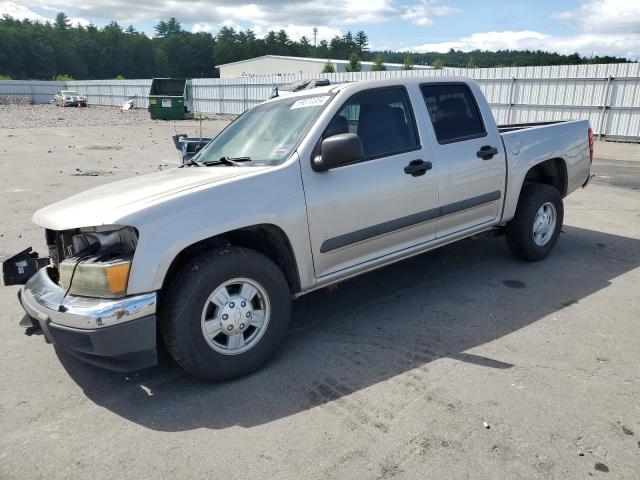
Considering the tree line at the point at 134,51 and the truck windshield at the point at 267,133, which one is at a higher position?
the tree line at the point at 134,51

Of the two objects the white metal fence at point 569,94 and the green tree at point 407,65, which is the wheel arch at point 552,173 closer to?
the white metal fence at point 569,94

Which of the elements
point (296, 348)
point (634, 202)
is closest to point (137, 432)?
point (296, 348)

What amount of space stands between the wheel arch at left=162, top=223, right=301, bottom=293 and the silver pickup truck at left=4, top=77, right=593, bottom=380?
0.03ft

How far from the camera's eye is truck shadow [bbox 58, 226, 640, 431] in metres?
3.07

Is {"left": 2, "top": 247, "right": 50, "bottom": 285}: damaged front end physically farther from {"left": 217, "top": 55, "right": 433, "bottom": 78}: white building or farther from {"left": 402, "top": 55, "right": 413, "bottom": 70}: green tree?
{"left": 217, "top": 55, "right": 433, "bottom": 78}: white building

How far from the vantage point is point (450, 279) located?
505cm

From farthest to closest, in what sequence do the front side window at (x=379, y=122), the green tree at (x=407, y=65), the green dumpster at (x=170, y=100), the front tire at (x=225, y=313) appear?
the green tree at (x=407, y=65)
the green dumpster at (x=170, y=100)
the front side window at (x=379, y=122)
the front tire at (x=225, y=313)

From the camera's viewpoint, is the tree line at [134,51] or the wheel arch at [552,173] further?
the tree line at [134,51]

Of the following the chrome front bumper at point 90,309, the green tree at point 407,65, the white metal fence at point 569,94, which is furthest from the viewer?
the green tree at point 407,65

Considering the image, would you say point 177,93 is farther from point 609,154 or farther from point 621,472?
point 621,472

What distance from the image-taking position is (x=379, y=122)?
13.3ft

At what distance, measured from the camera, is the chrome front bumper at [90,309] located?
9.33 feet

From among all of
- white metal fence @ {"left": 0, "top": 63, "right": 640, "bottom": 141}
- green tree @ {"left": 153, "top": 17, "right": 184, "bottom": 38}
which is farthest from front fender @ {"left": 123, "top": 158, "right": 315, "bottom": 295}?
green tree @ {"left": 153, "top": 17, "right": 184, "bottom": 38}

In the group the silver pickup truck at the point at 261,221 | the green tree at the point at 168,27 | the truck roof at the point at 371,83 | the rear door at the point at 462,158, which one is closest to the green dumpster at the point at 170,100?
the silver pickup truck at the point at 261,221
